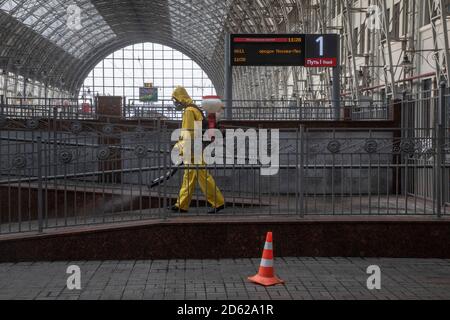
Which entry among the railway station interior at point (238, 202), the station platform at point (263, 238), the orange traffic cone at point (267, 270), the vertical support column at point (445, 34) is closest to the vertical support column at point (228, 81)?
the railway station interior at point (238, 202)

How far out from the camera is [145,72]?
3364 inches

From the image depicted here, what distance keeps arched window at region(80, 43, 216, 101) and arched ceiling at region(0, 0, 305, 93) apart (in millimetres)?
972

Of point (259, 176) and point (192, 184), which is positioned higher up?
point (259, 176)

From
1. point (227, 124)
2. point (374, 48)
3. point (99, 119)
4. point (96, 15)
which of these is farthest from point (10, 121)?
point (96, 15)

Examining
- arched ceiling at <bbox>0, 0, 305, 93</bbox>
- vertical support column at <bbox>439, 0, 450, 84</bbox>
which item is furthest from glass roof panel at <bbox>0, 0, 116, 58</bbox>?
vertical support column at <bbox>439, 0, 450, 84</bbox>

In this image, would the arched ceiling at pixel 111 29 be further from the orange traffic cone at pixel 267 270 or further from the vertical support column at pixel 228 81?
the orange traffic cone at pixel 267 270

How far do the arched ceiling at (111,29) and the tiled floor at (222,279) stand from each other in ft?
101

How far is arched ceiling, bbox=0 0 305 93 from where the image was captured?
169ft

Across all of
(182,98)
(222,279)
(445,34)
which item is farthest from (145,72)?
(222,279)

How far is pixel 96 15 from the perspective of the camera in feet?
227

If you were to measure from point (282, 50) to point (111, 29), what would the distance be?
2518 inches

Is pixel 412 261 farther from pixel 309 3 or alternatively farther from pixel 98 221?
pixel 309 3

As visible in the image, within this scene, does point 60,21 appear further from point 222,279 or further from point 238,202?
point 222,279

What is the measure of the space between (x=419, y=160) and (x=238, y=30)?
45.5m
